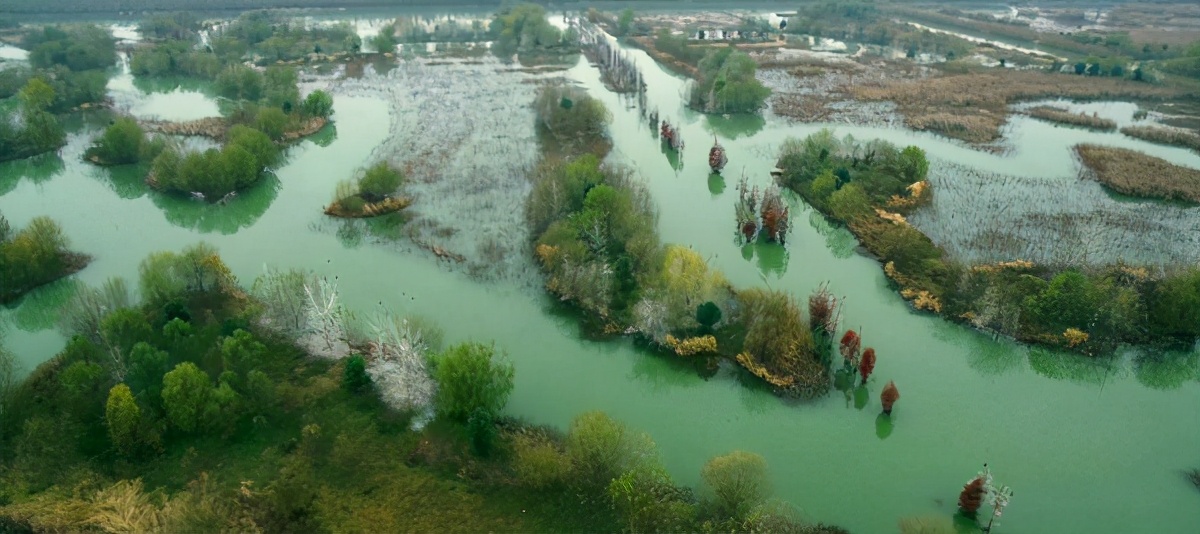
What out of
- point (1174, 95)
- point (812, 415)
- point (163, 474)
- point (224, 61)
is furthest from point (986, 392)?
point (224, 61)

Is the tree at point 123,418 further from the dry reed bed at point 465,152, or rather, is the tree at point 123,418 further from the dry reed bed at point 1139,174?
the dry reed bed at point 1139,174

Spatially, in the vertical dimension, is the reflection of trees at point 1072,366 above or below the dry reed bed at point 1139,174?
below

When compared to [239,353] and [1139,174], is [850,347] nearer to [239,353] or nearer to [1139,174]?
[239,353]

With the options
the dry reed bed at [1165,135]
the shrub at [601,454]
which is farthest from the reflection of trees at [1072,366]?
the dry reed bed at [1165,135]

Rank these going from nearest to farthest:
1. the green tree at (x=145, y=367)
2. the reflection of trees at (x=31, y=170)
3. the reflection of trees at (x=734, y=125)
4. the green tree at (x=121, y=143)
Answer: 1. the green tree at (x=145, y=367)
2. the reflection of trees at (x=31, y=170)
3. the green tree at (x=121, y=143)
4. the reflection of trees at (x=734, y=125)

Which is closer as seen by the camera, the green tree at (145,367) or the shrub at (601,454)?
the shrub at (601,454)

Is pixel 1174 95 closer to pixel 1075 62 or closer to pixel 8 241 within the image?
pixel 1075 62

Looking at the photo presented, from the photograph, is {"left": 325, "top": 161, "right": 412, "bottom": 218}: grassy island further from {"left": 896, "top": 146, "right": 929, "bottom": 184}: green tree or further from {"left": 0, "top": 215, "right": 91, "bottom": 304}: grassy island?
{"left": 896, "top": 146, "right": 929, "bottom": 184}: green tree
